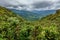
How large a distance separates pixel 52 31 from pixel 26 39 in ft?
15.0

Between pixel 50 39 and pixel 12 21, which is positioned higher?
pixel 12 21

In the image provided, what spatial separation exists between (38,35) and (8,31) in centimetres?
642

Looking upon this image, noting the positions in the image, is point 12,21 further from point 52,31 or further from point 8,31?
point 52,31

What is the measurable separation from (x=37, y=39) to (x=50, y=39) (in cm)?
286

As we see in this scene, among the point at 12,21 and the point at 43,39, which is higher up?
the point at 12,21

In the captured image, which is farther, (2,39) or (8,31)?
(8,31)

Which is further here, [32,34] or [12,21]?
[12,21]

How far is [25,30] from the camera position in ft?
111

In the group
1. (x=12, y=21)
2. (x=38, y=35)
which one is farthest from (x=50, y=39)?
(x=12, y=21)

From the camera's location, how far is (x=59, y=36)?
34.9 m

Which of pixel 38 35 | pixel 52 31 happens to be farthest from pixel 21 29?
pixel 52 31

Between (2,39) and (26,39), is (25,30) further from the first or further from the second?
(2,39)

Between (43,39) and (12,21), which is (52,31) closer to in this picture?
(43,39)

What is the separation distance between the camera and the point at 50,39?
1340 inches
